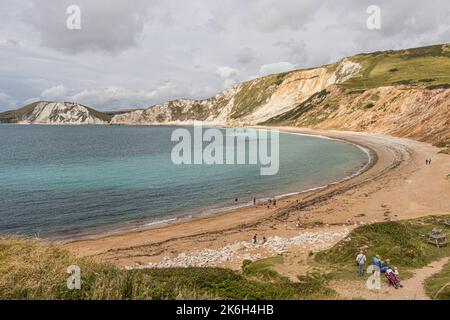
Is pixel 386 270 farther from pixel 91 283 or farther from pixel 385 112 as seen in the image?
pixel 385 112

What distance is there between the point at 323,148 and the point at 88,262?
83202 mm

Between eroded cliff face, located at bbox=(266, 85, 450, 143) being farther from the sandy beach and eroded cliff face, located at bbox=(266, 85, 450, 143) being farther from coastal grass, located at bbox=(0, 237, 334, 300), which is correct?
coastal grass, located at bbox=(0, 237, 334, 300)

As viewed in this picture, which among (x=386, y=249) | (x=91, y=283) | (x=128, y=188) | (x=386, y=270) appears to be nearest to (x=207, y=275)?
(x=91, y=283)

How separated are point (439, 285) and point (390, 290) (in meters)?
2.10

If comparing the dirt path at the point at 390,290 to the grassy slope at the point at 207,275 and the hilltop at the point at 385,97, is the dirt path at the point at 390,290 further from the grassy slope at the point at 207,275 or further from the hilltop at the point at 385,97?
the hilltop at the point at 385,97

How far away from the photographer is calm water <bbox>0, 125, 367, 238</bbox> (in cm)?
3584

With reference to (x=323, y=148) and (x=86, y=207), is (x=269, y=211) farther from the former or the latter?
(x=323, y=148)

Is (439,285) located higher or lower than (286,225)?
higher

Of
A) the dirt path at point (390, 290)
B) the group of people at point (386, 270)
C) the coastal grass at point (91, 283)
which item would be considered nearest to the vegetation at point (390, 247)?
the dirt path at point (390, 290)

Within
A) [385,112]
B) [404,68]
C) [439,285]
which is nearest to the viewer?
[439,285]

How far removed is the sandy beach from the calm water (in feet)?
14.1

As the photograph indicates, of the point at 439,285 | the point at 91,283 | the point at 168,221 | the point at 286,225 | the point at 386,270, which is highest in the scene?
the point at 91,283

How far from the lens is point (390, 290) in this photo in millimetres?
15617
